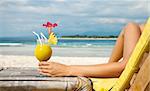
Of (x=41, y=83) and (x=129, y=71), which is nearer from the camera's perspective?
(x=129, y=71)

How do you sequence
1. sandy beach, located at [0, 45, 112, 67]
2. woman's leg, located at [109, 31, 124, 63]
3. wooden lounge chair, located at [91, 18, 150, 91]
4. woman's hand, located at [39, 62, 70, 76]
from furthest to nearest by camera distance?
sandy beach, located at [0, 45, 112, 67]
woman's leg, located at [109, 31, 124, 63]
woman's hand, located at [39, 62, 70, 76]
wooden lounge chair, located at [91, 18, 150, 91]

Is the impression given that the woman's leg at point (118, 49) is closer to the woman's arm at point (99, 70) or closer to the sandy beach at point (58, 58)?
the woman's arm at point (99, 70)

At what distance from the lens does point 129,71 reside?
1.38m

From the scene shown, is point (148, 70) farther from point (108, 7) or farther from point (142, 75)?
point (108, 7)

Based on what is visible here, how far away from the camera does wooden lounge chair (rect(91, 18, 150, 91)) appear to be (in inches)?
52.0

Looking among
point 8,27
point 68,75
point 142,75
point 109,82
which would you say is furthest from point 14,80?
point 8,27

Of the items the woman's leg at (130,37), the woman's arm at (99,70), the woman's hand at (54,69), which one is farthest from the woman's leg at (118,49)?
the woman's hand at (54,69)

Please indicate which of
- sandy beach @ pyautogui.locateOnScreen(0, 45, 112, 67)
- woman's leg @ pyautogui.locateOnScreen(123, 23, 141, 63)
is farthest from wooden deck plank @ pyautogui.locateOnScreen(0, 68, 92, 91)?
sandy beach @ pyautogui.locateOnScreen(0, 45, 112, 67)

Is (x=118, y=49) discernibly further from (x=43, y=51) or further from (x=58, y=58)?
(x=58, y=58)

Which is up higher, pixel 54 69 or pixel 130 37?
pixel 130 37

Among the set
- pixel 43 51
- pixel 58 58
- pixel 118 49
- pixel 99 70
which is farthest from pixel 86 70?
pixel 58 58

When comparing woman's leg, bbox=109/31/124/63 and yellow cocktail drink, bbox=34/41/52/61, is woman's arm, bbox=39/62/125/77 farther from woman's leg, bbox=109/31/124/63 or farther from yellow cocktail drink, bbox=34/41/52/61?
woman's leg, bbox=109/31/124/63

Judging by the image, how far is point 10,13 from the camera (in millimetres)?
14766

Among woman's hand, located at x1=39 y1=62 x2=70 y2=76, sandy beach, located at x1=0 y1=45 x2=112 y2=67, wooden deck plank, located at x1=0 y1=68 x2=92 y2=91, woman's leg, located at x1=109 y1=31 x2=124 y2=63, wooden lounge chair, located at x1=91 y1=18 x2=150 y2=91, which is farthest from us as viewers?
sandy beach, located at x1=0 y1=45 x2=112 y2=67
